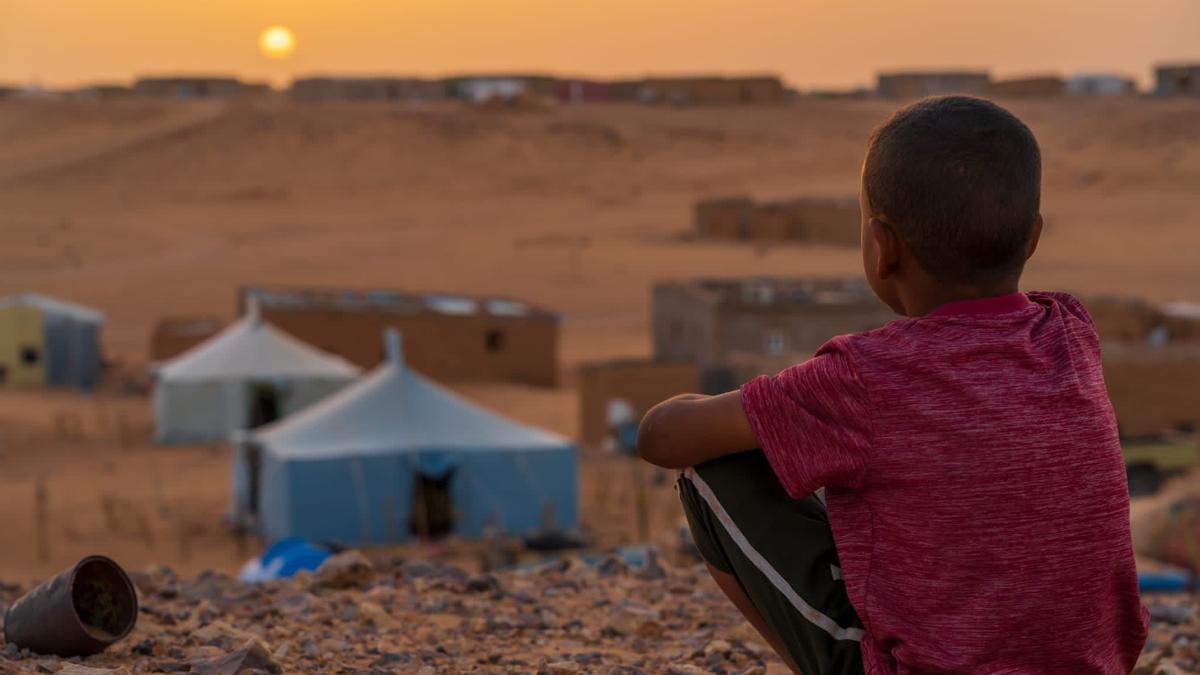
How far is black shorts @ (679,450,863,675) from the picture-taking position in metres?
2.44

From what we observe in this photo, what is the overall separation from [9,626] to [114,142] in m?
67.8

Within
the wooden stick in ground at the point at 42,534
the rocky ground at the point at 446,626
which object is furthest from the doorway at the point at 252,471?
the rocky ground at the point at 446,626

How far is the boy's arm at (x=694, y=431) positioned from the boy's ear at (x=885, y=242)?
0.99 ft

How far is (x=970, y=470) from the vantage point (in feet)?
7.33

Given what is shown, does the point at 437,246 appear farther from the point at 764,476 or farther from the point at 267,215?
the point at 764,476

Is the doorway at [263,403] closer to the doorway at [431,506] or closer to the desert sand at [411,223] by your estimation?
the desert sand at [411,223]

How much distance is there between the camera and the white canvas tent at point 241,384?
21594 millimetres

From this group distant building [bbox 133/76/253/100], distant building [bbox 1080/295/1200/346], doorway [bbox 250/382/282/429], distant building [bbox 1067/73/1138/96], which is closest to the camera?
doorway [bbox 250/382/282/429]

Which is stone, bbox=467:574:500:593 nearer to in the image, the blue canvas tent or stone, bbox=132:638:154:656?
stone, bbox=132:638:154:656

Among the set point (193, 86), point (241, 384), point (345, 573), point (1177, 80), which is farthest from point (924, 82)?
point (345, 573)

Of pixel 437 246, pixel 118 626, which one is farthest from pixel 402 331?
pixel 118 626

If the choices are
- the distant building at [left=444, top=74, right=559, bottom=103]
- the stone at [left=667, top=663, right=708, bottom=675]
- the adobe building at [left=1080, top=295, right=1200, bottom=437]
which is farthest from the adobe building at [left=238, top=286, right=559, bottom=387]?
the distant building at [left=444, top=74, right=559, bottom=103]

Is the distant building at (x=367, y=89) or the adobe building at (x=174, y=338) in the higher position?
the distant building at (x=367, y=89)

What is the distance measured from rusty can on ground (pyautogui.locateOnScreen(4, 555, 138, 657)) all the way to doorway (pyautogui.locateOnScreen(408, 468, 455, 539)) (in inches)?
436
